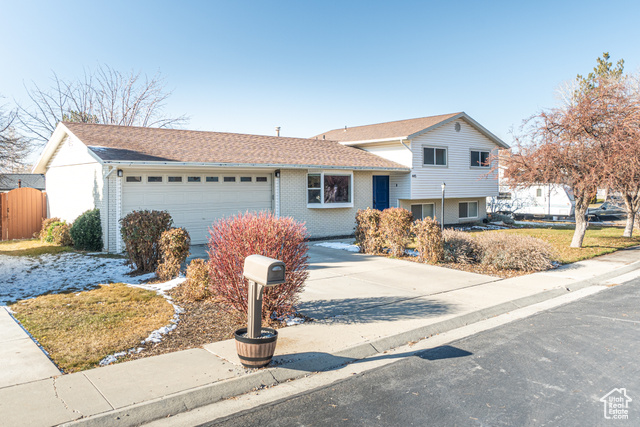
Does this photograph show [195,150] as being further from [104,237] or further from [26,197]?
[26,197]

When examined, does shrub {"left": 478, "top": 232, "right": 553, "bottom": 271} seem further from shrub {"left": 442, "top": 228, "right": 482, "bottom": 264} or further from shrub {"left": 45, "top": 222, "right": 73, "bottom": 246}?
shrub {"left": 45, "top": 222, "right": 73, "bottom": 246}

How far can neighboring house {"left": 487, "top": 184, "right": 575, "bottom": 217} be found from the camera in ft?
93.7

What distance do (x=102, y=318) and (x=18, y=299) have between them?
285 centimetres

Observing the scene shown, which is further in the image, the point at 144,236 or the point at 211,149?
the point at 211,149

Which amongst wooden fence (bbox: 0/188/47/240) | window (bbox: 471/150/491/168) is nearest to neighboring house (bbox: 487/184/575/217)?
window (bbox: 471/150/491/168)

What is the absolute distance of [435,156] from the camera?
2227 centimetres

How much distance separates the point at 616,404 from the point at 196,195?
13.7 meters

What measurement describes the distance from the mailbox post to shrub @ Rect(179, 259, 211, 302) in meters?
3.21

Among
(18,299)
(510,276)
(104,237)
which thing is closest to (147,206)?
(104,237)

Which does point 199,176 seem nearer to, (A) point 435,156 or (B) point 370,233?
(B) point 370,233

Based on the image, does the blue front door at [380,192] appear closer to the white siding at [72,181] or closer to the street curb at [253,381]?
the white siding at [72,181]

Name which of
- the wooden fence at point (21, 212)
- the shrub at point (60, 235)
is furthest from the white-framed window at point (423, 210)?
the wooden fence at point (21, 212)

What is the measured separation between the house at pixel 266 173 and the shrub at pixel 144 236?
141 inches

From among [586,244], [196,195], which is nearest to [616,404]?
[196,195]
